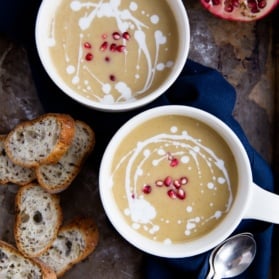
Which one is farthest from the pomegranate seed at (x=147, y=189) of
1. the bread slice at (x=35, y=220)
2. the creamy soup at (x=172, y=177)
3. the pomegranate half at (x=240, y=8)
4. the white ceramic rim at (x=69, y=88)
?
the pomegranate half at (x=240, y=8)

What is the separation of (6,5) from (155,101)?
0.40 metres

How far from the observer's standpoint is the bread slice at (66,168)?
155 cm

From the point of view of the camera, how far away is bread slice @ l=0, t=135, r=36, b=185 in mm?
1592

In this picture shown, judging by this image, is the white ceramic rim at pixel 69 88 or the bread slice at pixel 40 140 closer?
the white ceramic rim at pixel 69 88

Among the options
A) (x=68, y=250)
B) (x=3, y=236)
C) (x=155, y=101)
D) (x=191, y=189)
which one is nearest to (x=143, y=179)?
(x=191, y=189)

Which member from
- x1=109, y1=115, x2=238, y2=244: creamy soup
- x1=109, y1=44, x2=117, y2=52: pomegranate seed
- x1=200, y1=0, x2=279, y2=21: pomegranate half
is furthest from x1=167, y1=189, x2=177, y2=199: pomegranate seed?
x1=200, y1=0, x2=279, y2=21: pomegranate half

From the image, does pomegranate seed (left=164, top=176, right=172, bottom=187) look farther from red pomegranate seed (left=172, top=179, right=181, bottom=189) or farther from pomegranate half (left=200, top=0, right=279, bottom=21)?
pomegranate half (left=200, top=0, right=279, bottom=21)

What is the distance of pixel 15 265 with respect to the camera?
1.59 meters

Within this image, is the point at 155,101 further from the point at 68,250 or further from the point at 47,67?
the point at 68,250

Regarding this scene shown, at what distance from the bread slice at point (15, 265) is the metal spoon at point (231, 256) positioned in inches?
15.0

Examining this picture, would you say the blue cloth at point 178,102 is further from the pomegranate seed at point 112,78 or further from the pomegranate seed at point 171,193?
the pomegranate seed at point 171,193

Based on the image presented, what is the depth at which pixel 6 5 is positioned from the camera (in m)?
1.53

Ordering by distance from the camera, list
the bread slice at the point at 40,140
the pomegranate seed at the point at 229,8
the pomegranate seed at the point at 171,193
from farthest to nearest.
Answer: the pomegranate seed at the point at 229,8 < the bread slice at the point at 40,140 < the pomegranate seed at the point at 171,193

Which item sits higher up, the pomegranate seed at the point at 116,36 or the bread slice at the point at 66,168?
the pomegranate seed at the point at 116,36
